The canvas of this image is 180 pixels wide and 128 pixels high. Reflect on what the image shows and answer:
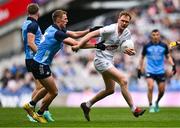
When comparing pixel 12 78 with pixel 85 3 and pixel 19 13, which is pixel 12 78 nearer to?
pixel 19 13

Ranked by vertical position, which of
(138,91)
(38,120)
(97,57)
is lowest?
(138,91)

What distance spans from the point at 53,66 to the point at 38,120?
16.9 metres

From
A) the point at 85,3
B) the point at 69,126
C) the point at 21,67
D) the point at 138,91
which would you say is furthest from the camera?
the point at 85,3

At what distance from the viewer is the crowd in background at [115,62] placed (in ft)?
103

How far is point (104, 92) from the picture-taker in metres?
17.6

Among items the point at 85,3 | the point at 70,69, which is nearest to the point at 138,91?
the point at 70,69

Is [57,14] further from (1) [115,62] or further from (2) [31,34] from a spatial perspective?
(1) [115,62]

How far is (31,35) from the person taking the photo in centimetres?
1752

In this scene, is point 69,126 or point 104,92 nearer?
point 69,126

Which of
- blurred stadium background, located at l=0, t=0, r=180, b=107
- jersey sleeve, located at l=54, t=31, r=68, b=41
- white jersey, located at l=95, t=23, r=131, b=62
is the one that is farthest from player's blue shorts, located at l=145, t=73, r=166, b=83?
jersey sleeve, located at l=54, t=31, r=68, b=41

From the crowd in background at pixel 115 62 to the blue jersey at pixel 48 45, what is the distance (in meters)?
12.5

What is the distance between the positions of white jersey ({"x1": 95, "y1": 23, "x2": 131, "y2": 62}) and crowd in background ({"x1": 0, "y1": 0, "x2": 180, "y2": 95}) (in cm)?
1216

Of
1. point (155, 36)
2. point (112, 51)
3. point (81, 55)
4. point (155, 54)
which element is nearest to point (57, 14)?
point (112, 51)

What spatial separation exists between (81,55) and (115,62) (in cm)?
241
